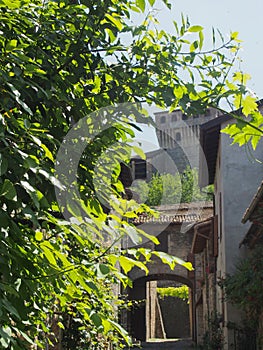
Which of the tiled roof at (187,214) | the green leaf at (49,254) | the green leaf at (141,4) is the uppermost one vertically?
the tiled roof at (187,214)

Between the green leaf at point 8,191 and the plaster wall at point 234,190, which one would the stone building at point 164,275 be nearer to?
Result: the plaster wall at point 234,190

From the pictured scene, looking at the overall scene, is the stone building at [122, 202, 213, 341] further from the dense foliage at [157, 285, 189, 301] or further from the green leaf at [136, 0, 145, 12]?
the green leaf at [136, 0, 145, 12]

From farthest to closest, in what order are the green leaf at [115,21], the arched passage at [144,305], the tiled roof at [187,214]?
the arched passage at [144,305] → the tiled roof at [187,214] → the green leaf at [115,21]

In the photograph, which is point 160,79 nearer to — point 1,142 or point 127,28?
point 127,28

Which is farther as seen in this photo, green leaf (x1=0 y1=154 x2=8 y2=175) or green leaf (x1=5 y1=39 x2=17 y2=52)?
green leaf (x1=5 y1=39 x2=17 y2=52)

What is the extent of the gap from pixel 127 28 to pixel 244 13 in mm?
1438

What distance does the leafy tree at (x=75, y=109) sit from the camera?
2016 millimetres

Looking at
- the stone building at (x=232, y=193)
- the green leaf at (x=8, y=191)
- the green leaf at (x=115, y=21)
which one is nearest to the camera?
the green leaf at (x=8, y=191)

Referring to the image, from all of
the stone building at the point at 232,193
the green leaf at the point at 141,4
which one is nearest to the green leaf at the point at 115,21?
the green leaf at the point at 141,4

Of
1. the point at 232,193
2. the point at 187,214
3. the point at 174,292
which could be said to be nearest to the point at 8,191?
the point at 232,193

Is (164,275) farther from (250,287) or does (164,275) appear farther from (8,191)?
(8,191)

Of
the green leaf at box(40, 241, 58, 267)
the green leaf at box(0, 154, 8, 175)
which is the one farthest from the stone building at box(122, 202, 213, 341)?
the green leaf at box(0, 154, 8, 175)

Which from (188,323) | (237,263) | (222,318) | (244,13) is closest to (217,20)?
(244,13)

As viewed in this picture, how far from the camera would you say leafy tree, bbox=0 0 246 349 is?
202 centimetres
